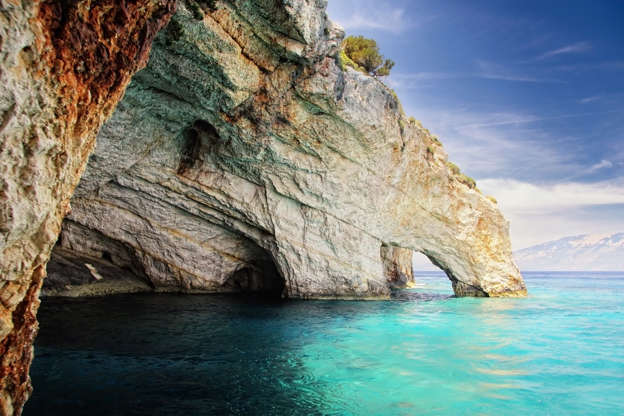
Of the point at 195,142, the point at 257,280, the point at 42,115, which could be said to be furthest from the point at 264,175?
the point at 42,115

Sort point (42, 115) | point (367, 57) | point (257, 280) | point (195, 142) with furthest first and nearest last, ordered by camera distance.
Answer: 1. point (257, 280)
2. point (367, 57)
3. point (195, 142)
4. point (42, 115)

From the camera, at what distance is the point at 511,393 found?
300 inches

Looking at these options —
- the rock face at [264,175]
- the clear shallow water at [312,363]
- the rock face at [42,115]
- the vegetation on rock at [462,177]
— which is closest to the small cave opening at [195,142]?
the rock face at [264,175]

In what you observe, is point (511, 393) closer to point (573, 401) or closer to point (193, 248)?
point (573, 401)

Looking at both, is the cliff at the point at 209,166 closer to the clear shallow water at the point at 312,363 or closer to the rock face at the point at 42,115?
the rock face at the point at 42,115

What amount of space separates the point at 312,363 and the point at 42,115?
24.5 ft

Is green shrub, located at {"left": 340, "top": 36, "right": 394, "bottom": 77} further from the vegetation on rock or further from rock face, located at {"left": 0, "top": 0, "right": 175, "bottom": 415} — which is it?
rock face, located at {"left": 0, "top": 0, "right": 175, "bottom": 415}

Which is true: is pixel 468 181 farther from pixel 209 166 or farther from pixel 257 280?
pixel 209 166

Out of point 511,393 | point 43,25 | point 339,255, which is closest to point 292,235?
point 339,255

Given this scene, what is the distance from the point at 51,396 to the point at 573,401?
9.33m

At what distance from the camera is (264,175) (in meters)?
17.6

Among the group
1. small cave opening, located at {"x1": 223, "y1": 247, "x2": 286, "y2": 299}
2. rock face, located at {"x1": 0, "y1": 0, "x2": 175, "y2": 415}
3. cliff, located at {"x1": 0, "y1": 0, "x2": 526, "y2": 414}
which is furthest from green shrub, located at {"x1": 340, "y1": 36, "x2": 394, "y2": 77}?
rock face, located at {"x1": 0, "y1": 0, "x2": 175, "y2": 415}

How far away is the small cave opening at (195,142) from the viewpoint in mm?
15969

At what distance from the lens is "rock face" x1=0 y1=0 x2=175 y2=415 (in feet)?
11.4
